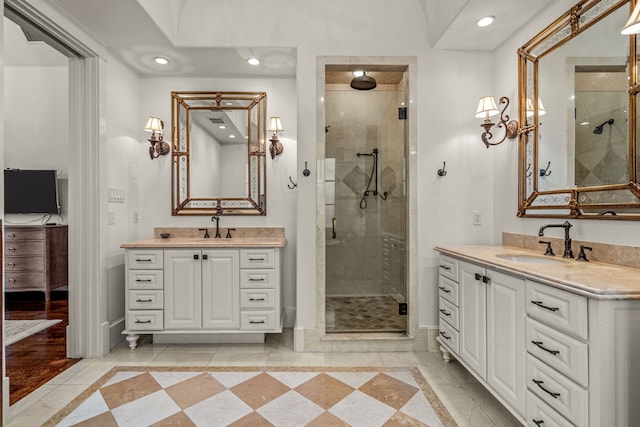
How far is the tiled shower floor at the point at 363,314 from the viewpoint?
2.99m

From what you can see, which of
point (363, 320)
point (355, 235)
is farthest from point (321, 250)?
point (363, 320)

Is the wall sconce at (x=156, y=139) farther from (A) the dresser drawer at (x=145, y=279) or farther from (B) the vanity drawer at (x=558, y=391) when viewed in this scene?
(B) the vanity drawer at (x=558, y=391)

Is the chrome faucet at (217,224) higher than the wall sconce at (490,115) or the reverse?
the reverse

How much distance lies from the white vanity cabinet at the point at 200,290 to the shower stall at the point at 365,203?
60cm

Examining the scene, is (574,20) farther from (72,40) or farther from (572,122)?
(72,40)

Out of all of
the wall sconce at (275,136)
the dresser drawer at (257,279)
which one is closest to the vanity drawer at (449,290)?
the dresser drawer at (257,279)

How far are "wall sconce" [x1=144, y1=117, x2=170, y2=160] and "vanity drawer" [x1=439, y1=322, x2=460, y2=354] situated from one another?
297 cm

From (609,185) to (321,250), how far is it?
76.8 inches

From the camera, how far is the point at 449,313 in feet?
8.30

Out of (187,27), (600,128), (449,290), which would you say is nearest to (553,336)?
Answer: (449,290)

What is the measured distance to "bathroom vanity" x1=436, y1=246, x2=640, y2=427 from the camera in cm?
123

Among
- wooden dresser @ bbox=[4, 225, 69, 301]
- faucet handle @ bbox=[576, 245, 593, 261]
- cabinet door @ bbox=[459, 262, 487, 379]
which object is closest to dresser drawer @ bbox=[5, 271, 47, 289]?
wooden dresser @ bbox=[4, 225, 69, 301]

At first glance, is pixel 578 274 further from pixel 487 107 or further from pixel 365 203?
pixel 365 203

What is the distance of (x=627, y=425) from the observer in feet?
4.02
